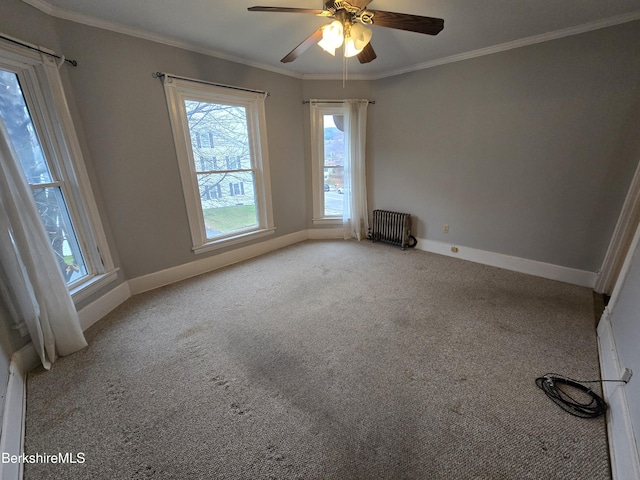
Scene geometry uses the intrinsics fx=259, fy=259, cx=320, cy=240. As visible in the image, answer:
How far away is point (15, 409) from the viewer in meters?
1.36

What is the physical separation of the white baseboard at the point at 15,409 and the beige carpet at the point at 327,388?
50 mm

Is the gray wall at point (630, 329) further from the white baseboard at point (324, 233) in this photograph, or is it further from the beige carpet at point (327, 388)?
the white baseboard at point (324, 233)

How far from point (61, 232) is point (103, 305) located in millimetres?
710

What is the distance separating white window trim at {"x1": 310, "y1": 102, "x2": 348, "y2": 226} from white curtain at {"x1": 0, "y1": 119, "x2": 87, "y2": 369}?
3.07 metres

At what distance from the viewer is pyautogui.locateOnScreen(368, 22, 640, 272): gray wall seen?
7.58ft

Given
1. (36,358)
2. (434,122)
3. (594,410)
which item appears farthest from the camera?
(434,122)

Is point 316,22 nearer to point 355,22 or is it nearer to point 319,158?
point 355,22

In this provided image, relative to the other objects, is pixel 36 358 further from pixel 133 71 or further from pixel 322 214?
pixel 322 214

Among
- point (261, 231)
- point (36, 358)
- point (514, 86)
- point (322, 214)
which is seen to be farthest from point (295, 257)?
point (514, 86)

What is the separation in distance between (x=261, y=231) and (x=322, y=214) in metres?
1.09

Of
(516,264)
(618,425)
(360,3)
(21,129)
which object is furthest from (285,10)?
(516,264)

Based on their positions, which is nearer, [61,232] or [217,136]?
[61,232]

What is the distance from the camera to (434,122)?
3.33 meters

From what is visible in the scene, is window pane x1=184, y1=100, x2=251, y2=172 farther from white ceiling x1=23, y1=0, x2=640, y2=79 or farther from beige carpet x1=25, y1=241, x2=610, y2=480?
beige carpet x1=25, y1=241, x2=610, y2=480
